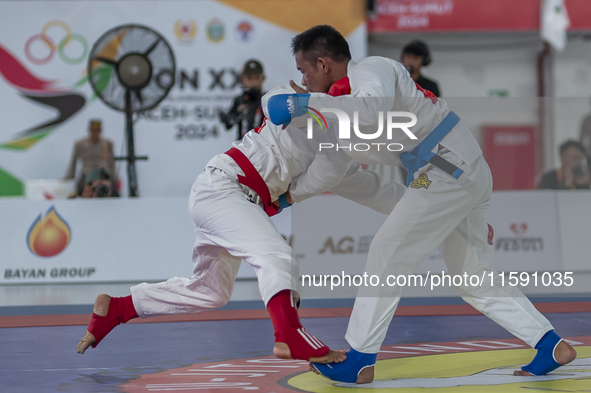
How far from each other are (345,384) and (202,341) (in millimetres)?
1181

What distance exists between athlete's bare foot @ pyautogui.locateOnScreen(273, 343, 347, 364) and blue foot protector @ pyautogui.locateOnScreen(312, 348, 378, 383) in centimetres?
3

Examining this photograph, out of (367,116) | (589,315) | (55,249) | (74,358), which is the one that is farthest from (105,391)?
(55,249)

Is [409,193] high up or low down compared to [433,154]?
down

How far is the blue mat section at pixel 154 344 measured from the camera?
267cm

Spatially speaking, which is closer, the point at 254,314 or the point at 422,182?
the point at 422,182

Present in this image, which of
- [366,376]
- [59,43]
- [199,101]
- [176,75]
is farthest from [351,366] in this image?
[59,43]

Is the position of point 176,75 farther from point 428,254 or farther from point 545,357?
point 545,357

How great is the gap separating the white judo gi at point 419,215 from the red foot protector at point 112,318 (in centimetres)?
107

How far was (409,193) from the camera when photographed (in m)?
2.64

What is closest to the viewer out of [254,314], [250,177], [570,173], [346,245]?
[250,177]

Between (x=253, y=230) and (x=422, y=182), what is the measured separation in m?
0.68

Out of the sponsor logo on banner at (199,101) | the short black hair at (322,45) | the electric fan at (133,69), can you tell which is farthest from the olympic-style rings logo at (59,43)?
the short black hair at (322,45)

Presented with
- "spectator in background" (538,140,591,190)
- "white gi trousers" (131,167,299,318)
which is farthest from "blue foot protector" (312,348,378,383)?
"spectator in background" (538,140,591,190)

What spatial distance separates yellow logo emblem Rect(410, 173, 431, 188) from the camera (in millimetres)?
2613
